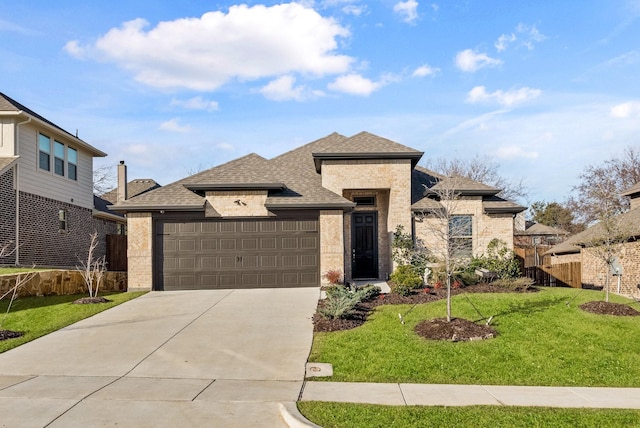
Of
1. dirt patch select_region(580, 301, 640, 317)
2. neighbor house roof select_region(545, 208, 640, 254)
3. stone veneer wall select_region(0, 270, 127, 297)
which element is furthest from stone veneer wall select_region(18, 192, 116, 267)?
neighbor house roof select_region(545, 208, 640, 254)

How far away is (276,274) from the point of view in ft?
53.6

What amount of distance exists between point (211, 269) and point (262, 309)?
13.1 ft

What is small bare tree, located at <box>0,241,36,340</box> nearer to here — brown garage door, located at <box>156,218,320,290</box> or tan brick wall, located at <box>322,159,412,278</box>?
brown garage door, located at <box>156,218,320,290</box>

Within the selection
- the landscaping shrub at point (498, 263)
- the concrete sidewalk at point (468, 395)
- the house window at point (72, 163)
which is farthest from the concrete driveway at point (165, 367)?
the house window at point (72, 163)

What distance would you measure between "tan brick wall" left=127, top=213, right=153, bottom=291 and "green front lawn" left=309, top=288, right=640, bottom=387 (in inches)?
Result: 321

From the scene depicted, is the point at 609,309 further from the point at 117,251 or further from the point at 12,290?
the point at 117,251

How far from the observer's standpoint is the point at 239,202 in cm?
1659

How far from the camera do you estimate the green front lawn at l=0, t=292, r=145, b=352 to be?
1093 centimetres

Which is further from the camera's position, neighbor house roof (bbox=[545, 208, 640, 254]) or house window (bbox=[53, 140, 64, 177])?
house window (bbox=[53, 140, 64, 177])

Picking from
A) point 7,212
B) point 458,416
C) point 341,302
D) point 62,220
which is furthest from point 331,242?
point 62,220

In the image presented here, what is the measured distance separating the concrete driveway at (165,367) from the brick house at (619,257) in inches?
Result: 402

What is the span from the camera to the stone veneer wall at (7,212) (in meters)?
17.1

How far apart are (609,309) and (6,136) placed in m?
21.0

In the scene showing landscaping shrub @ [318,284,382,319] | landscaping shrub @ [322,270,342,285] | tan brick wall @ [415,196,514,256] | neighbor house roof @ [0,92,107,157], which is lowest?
landscaping shrub @ [318,284,382,319]
